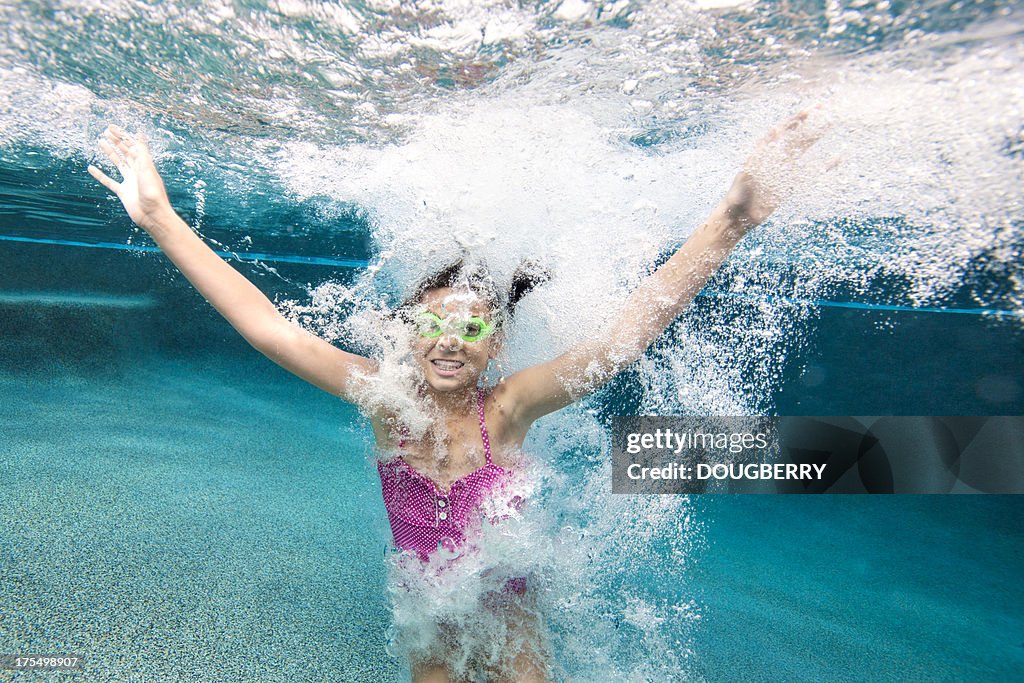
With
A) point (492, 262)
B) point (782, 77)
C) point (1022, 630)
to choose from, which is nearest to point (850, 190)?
point (782, 77)

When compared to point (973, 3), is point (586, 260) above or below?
below

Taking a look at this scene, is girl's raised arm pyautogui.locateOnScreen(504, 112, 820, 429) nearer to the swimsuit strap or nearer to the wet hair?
the swimsuit strap

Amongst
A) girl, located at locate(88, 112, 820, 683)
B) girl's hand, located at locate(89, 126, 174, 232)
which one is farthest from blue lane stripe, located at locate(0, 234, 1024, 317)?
girl's hand, located at locate(89, 126, 174, 232)

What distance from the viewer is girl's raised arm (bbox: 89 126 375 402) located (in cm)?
289

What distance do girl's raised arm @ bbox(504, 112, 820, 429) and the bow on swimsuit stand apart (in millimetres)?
432

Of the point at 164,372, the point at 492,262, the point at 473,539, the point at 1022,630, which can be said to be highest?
the point at 492,262

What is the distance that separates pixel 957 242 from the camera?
6.75m

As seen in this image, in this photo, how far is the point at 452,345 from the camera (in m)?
3.18

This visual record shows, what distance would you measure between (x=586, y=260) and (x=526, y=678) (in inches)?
191

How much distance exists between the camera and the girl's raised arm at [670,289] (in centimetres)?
284

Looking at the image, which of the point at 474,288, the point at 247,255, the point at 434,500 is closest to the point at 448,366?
the point at 474,288

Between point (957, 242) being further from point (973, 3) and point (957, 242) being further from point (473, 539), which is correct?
point (473, 539)

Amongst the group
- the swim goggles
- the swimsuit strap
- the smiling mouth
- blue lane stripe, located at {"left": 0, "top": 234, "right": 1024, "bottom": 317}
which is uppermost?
blue lane stripe, located at {"left": 0, "top": 234, "right": 1024, "bottom": 317}

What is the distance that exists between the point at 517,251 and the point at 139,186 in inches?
178
